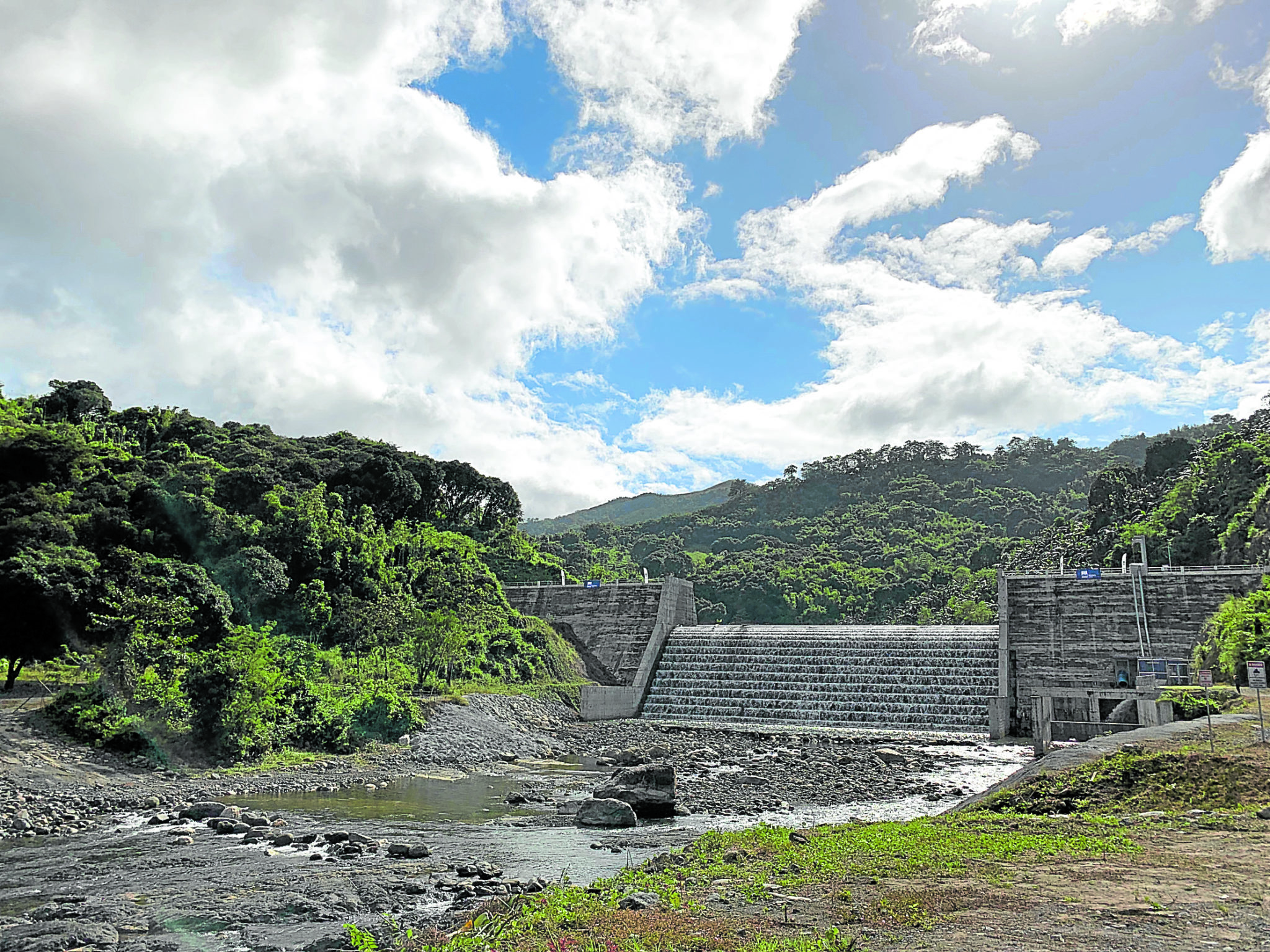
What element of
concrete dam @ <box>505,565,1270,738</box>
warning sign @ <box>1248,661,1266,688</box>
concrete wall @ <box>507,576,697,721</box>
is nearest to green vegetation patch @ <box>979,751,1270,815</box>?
warning sign @ <box>1248,661,1266,688</box>

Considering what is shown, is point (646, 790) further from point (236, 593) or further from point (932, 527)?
point (932, 527)

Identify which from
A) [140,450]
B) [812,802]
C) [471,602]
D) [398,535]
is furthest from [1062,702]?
[140,450]

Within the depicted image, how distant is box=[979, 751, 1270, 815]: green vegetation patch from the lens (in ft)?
27.6

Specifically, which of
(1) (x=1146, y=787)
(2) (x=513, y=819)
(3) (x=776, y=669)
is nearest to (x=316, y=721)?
(2) (x=513, y=819)

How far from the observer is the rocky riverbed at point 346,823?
7.37m

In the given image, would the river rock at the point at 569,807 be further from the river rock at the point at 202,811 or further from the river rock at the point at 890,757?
the river rock at the point at 890,757

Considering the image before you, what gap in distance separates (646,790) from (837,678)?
17666 millimetres

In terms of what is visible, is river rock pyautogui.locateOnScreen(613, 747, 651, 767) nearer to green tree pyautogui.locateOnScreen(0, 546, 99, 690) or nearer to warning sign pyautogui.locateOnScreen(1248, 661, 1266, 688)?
green tree pyautogui.locateOnScreen(0, 546, 99, 690)

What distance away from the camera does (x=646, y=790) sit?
12953 millimetres

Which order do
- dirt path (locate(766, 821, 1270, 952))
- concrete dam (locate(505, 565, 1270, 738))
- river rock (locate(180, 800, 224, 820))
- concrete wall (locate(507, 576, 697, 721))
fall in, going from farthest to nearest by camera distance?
concrete wall (locate(507, 576, 697, 721)) → concrete dam (locate(505, 565, 1270, 738)) → river rock (locate(180, 800, 224, 820)) → dirt path (locate(766, 821, 1270, 952))

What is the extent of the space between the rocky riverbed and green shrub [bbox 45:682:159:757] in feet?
1.25

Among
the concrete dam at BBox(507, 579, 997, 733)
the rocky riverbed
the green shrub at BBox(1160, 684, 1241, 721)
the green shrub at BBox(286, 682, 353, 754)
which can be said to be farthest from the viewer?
the concrete dam at BBox(507, 579, 997, 733)

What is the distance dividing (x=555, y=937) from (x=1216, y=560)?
40.0 metres

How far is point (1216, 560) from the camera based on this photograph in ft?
115
